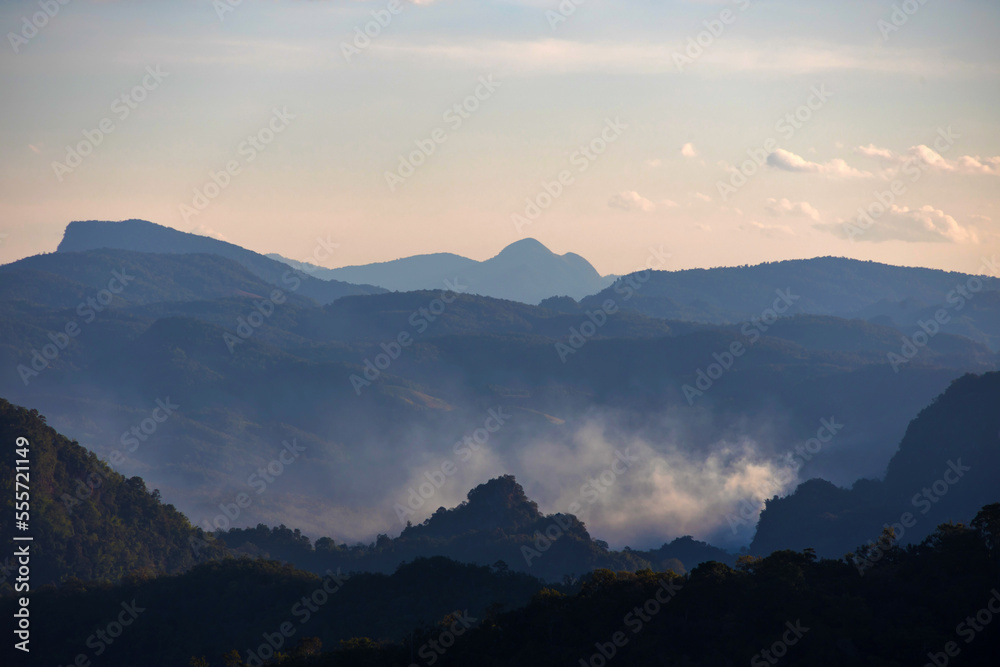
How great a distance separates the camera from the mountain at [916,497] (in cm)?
17700

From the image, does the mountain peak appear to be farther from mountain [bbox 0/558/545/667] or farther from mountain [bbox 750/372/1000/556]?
mountain [bbox 0/558/545/667]

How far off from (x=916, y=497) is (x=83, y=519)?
140m

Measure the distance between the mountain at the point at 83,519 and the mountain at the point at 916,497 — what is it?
103999 mm

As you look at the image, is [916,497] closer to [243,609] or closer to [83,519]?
[243,609]

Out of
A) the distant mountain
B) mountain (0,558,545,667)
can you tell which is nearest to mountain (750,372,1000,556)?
the distant mountain

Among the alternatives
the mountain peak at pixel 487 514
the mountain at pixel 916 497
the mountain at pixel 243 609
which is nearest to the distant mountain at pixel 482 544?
the mountain peak at pixel 487 514

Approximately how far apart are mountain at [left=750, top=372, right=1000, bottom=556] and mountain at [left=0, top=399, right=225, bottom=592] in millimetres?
103999

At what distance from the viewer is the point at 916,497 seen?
609 ft

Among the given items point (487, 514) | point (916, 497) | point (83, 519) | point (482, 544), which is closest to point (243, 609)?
point (83, 519)

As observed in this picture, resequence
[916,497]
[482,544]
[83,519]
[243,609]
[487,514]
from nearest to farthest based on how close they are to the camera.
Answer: [243,609] → [83,519] → [482,544] → [487,514] → [916,497]

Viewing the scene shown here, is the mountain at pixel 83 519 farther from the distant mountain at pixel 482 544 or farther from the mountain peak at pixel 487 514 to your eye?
the mountain peak at pixel 487 514

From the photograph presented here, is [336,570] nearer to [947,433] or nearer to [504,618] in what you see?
[504,618]

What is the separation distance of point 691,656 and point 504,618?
11898mm

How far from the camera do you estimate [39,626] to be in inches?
3489
